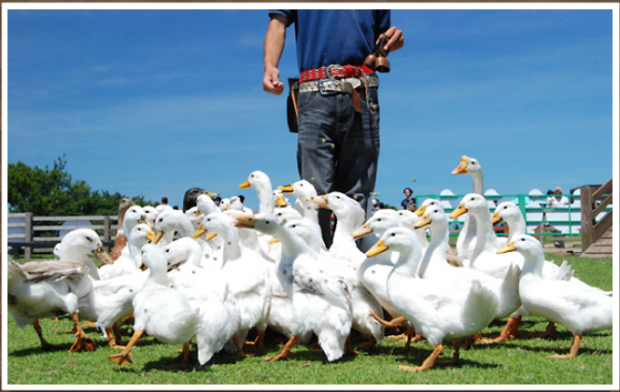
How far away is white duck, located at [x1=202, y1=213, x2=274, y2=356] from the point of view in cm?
477

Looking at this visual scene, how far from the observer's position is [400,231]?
15.1ft

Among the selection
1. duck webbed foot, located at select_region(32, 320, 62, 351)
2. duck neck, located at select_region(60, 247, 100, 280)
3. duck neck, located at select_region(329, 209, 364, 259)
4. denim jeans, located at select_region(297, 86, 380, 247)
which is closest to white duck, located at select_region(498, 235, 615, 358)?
duck neck, located at select_region(329, 209, 364, 259)

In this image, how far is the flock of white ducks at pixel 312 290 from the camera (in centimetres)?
423

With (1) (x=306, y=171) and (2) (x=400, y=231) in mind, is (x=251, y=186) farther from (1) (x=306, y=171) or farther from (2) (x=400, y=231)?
(2) (x=400, y=231)

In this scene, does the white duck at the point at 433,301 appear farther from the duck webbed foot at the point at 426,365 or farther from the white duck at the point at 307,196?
the white duck at the point at 307,196

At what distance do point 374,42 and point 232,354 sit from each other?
3.52 meters

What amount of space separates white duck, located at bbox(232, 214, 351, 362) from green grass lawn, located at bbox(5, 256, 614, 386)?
167 millimetres

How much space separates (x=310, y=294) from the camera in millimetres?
4609

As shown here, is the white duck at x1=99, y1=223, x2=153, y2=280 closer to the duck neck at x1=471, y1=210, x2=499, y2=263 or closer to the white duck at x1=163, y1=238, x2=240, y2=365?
the white duck at x1=163, y1=238, x2=240, y2=365

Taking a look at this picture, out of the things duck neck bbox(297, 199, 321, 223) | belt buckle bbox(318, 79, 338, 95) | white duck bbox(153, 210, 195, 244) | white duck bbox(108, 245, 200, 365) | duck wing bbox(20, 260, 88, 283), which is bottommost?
white duck bbox(108, 245, 200, 365)

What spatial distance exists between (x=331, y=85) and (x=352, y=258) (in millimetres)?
1679

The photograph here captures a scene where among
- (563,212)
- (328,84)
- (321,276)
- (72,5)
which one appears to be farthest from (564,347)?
(563,212)

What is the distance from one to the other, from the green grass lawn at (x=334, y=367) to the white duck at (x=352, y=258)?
21 centimetres

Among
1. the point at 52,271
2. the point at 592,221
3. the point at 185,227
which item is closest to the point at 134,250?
the point at 185,227
